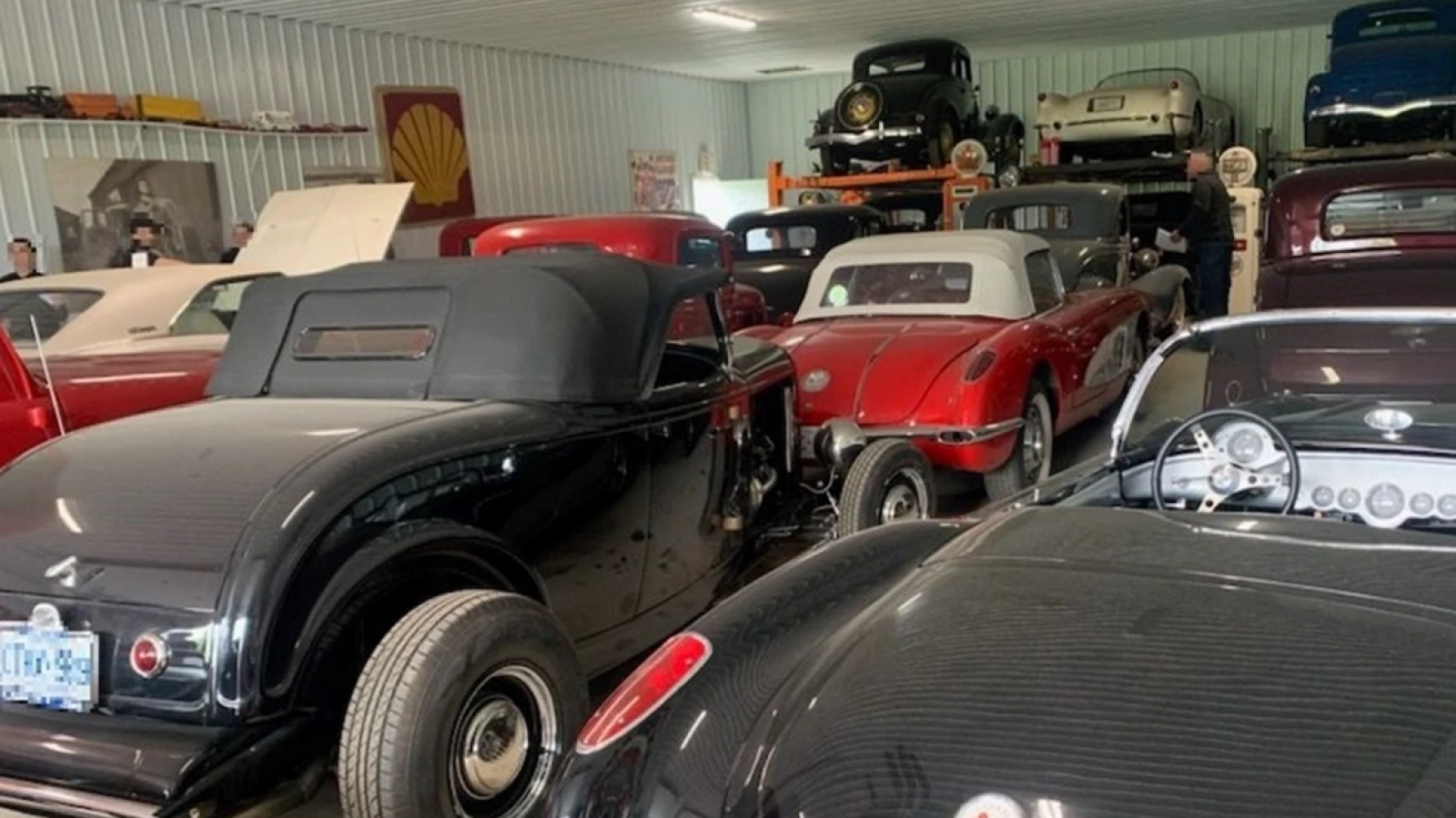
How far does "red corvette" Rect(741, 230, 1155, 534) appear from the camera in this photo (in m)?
4.98

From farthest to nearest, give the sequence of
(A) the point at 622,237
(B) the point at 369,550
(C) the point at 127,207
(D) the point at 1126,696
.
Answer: (C) the point at 127,207 < (A) the point at 622,237 < (B) the point at 369,550 < (D) the point at 1126,696

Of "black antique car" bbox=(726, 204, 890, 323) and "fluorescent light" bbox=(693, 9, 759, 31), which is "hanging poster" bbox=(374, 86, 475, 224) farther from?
"black antique car" bbox=(726, 204, 890, 323)

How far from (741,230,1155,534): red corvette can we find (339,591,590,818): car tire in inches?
73.1

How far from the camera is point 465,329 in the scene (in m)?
3.63

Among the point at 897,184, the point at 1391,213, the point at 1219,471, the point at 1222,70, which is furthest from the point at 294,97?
the point at 1222,70

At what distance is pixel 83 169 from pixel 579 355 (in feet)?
27.1

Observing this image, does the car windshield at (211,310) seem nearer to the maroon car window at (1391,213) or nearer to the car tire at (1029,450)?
the car tire at (1029,450)

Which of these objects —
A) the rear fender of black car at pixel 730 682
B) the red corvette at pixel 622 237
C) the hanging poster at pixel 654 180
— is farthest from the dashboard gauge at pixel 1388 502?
the hanging poster at pixel 654 180

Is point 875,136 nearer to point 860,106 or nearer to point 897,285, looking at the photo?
point 860,106

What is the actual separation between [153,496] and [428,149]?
440 inches

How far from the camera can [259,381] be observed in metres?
3.88

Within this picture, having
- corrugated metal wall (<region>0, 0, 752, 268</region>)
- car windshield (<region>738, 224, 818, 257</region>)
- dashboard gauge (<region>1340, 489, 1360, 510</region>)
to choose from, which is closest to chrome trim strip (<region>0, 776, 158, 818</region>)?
dashboard gauge (<region>1340, 489, 1360, 510</region>)

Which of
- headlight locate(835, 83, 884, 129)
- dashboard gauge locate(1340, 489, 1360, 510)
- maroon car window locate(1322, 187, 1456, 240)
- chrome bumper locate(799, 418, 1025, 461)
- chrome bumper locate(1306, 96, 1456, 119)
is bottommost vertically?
chrome bumper locate(799, 418, 1025, 461)

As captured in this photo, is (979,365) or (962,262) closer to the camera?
(979,365)
